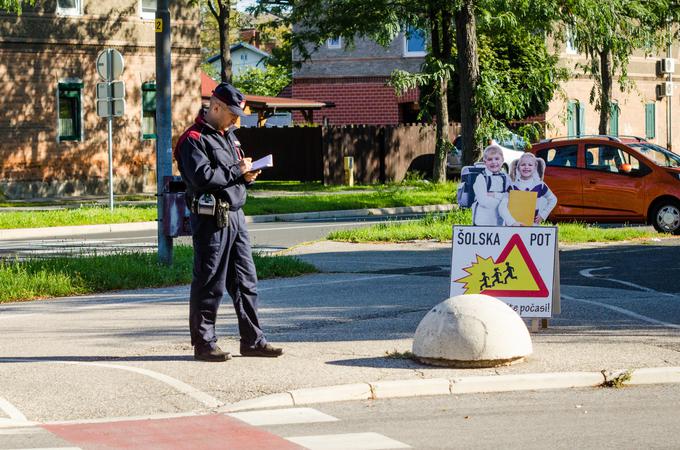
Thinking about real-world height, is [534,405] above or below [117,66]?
below

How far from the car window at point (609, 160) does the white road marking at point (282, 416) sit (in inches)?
625

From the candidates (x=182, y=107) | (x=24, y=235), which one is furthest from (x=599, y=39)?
(x=182, y=107)

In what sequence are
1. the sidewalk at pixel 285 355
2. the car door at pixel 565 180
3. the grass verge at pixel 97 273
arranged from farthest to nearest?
the car door at pixel 565 180, the grass verge at pixel 97 273, the sidewalk at pixel 285 355

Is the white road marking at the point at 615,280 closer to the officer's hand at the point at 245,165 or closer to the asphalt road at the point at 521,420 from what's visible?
the asphalt road at the point at 521,420

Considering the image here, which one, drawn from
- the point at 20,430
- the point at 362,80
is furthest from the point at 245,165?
the point at 362,80

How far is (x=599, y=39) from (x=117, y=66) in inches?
380

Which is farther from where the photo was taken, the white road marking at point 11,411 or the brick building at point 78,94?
the brick building at point 78,94

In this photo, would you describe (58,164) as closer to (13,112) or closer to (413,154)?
(13,112)

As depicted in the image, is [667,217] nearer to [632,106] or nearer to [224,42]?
[224,42]

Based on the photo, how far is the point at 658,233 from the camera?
2209cm

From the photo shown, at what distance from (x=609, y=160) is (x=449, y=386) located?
1523 cm

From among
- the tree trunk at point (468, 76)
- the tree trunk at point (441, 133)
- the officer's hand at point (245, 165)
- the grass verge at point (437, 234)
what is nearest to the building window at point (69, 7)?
the tree trunk at point (441, 133)

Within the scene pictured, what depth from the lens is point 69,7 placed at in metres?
36.2

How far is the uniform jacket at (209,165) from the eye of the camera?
30.5 ft
